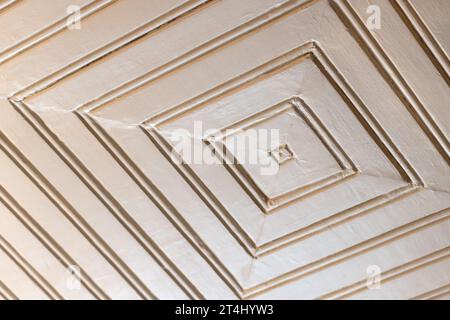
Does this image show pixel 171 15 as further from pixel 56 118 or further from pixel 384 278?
pixel 384 278

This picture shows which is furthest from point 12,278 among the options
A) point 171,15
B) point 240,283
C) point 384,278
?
point 384,278

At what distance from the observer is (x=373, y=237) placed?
4.69 ft

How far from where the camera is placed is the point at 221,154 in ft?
4.58

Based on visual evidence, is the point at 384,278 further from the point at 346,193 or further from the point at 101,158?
the point at 101,158

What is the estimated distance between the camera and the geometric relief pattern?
4.32 ft

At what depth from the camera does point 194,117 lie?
1377 millimetres

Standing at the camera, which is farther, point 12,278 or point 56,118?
point 12,278

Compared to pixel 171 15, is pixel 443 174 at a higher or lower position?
lower

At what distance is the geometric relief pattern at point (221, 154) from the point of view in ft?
4.32

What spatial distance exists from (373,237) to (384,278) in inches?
3.4
